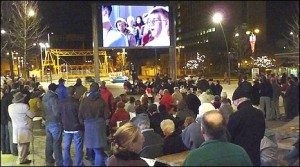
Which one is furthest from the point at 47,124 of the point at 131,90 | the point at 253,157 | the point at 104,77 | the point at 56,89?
the point at 104,77

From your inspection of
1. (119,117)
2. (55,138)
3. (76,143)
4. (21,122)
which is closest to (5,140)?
(21,122)

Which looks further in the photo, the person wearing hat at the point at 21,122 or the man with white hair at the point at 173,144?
the person wearing hat at the point at 21,122

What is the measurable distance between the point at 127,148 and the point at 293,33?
178 centimetres

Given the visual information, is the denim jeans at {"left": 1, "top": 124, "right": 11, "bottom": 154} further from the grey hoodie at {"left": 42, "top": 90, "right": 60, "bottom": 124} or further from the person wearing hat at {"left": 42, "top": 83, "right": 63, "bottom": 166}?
the grey hoodie at {"left": 42, "top": 90, "right": 60, "bottom": 124}

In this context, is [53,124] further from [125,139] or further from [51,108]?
[125,139]

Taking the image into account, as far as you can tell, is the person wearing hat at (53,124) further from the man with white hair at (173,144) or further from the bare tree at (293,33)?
the bare tree at (293,33)

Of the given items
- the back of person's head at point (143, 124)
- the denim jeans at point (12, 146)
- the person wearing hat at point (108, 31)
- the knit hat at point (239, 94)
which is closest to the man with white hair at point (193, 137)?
the knit hat at point (239, 94)

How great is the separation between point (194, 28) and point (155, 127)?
105905mm

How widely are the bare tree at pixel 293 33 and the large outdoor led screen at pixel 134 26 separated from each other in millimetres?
22802

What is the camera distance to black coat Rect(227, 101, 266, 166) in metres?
5.41

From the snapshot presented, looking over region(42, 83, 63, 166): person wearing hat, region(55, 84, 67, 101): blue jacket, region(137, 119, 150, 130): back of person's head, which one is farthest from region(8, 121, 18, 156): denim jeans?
region(137, 119, 150, 130): back of person's head

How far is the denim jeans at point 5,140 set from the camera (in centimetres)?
928

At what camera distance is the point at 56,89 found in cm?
939

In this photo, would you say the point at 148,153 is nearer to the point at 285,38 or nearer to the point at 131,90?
the point at 285,38
